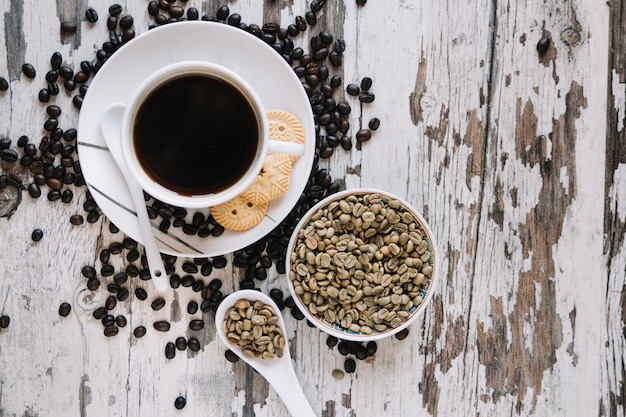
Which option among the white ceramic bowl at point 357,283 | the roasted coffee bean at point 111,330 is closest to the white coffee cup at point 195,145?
the white ceramic bowl at point 357,283

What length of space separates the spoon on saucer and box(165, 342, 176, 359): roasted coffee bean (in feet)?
0.56

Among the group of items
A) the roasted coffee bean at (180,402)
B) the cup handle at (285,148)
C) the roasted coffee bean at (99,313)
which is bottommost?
the roasted coffee bean at (180,402)

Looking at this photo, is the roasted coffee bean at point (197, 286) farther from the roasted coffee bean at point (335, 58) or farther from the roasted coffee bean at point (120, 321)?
the roasted coffee bean at point (335, 58)

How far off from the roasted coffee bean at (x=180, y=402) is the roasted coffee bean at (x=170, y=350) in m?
0.09

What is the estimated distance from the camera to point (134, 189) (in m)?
1.23

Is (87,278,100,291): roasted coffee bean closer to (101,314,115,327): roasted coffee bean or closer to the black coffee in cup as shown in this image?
(101,314,115,327): roasted coffee bean

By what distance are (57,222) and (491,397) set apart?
1016 millimetres

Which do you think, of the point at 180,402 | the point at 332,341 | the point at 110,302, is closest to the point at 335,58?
the point at 332,341

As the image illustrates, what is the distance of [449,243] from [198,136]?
0.59 metres

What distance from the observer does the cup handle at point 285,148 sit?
3.65 ft

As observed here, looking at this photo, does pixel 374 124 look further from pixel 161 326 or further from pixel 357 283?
pixel 161 326

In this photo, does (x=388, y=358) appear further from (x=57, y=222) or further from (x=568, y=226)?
(x=57, y=222)

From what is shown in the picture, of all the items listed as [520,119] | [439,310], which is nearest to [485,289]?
[439,310]

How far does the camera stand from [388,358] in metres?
1.43
